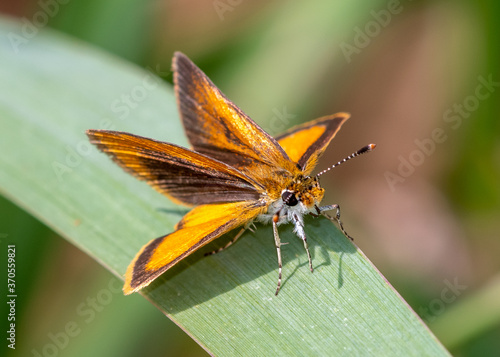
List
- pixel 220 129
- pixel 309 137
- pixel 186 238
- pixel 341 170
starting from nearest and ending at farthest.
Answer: pixel 186 238 → pixel 220 129 → pixel 309 137 → pixel 341 170

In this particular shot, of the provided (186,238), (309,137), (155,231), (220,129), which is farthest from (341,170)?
(186,238)

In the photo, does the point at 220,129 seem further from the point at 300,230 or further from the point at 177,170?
the point at 300,230

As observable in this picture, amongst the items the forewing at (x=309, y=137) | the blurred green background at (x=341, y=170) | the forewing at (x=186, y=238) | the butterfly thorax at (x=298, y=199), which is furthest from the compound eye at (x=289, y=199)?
the blurred green background at (x=341, y=170)

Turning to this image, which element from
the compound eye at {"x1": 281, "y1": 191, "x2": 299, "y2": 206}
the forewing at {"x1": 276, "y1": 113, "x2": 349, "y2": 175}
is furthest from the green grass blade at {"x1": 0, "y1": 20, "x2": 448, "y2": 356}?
the forewing at {"x1": 276, "y1": 113, "x2": 349, "y2": 175}

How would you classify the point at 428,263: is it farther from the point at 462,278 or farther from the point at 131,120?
the point at 131,120

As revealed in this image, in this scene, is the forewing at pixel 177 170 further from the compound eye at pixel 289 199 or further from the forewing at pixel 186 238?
the compound eye at pixel 289 199

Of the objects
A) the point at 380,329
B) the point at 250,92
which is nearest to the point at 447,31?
the point at 250,92
